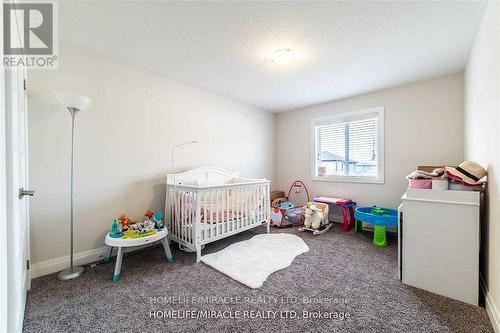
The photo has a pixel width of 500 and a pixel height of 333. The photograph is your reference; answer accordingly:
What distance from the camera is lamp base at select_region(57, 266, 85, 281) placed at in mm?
1854

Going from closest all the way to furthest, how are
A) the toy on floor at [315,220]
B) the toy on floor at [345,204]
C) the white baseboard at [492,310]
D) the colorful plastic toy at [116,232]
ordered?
the white baseboard at [492,310], the colorful plastic toy at [116,232], the toy on floor at [315,220], the toy on floor at [345,204]

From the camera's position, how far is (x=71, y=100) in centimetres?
179

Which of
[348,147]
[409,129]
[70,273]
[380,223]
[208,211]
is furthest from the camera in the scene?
[348,147]

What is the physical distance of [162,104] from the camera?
276 centimetres

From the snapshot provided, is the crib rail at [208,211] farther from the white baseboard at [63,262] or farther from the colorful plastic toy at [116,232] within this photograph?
the white baseboard at [63,262]

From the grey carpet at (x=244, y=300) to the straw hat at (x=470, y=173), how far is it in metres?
0.89

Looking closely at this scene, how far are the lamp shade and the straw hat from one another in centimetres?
309

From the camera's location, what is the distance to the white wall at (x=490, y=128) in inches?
53.1

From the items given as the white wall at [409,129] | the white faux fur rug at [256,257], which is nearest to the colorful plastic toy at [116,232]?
the white faux fur rug at [256,257]

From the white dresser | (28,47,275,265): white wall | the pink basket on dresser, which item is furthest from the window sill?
(28,47,275,265): white wall

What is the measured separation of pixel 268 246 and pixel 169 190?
1.38 m

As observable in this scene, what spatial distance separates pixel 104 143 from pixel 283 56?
2.10 meters

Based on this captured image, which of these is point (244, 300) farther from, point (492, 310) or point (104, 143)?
point (104, 143)

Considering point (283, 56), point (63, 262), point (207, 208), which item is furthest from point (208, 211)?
point (283, 56)
